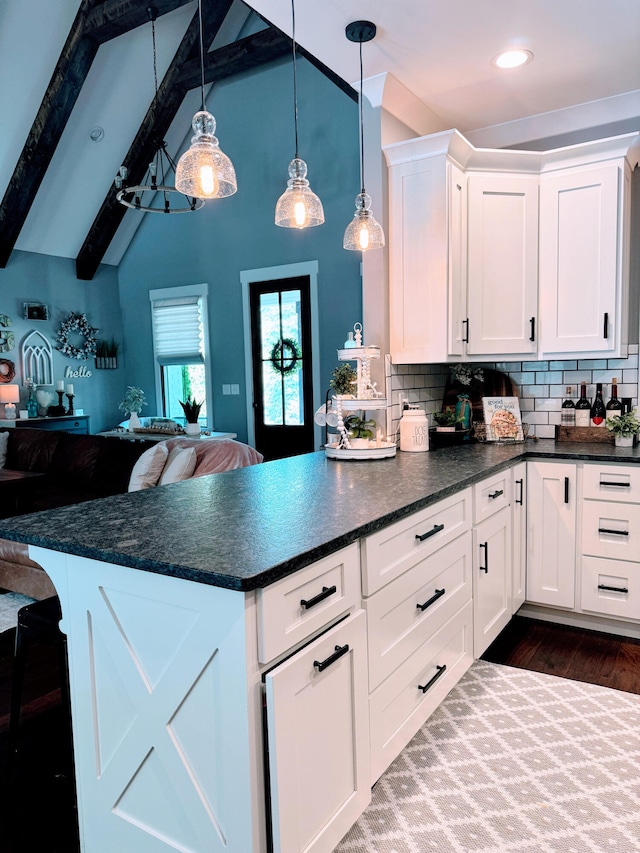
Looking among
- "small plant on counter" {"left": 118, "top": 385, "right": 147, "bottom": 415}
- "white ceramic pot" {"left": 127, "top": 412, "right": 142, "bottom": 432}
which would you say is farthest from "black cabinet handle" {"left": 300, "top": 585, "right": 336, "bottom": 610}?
"small plant on counter" {"left": 118, "top": 385, "right": 147, "bottom": 415}

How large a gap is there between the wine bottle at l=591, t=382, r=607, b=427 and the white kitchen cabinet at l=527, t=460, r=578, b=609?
505 mm

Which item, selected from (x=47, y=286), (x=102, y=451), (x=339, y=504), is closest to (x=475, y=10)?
(x=339, y=504)

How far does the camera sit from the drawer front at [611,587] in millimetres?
2871

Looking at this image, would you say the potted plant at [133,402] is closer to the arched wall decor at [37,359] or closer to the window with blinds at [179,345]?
the window with blinds at [179,345]

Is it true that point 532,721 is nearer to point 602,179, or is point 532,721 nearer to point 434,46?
point 602,179

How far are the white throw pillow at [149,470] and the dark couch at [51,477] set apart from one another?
0.49 metres

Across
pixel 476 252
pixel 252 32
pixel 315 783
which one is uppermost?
pixel 252 32

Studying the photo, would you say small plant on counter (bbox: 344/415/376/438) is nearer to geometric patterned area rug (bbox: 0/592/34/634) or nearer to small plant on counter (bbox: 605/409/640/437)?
small plant on counter (bbox: 605/409/640/437)

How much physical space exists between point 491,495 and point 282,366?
164 inches

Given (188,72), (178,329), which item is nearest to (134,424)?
(178,329)

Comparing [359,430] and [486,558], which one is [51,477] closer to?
Result: [359,430]

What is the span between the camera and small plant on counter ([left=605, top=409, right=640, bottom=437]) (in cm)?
310

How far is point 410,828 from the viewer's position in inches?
68.5

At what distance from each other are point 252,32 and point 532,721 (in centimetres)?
683
